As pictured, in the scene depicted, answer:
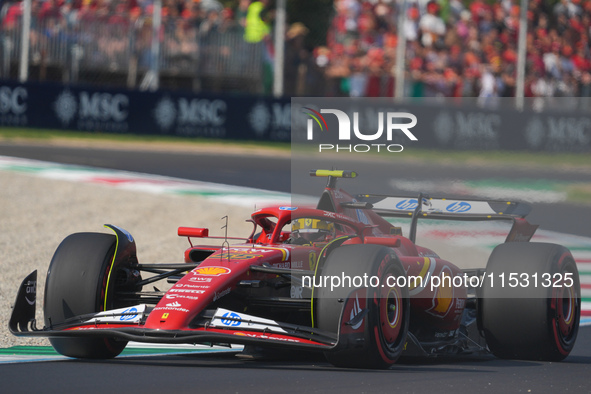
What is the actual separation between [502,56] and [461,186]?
1418cm

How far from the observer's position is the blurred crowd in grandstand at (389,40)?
18766 mm

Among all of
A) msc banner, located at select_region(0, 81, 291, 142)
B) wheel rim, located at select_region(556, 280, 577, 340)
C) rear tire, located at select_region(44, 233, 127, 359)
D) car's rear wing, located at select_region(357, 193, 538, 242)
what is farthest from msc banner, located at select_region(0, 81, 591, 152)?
rear tire, located at select_region(44, 233, 127, 359)

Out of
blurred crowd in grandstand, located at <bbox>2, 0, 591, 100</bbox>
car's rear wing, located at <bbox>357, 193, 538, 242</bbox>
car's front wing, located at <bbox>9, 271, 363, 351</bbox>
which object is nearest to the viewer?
car's front wing, located at <bbox>9, 271, 363, 351</bbox>

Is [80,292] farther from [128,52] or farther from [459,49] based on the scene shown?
[459,49]

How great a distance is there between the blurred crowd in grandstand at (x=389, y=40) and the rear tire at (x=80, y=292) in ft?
41.6

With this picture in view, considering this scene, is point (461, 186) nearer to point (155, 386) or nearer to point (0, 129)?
point (155, 386)

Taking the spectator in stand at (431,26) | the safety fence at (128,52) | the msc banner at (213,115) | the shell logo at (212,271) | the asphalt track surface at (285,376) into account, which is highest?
the spectator in stand at (431,26)

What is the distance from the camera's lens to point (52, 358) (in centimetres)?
588

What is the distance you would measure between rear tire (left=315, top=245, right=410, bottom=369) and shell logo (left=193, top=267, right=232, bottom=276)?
0.49 meters

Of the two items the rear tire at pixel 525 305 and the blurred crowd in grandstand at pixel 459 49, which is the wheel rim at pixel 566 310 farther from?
the blurred crowd in grandstand at pixel 459 49

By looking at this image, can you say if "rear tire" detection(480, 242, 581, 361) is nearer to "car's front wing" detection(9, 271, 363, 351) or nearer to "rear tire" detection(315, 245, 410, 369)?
"rear tire" detection(315, 245, 410, 369)

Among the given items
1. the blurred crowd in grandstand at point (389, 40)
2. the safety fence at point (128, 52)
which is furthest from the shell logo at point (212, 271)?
the blurred crowd in grandstand at point (389, 40)

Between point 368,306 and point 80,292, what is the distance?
162cm

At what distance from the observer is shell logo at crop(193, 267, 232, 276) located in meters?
5.46
